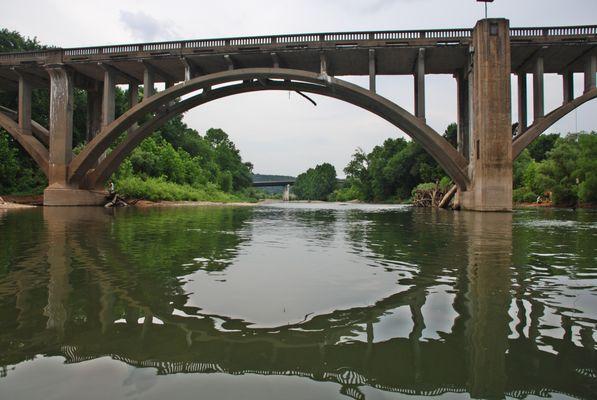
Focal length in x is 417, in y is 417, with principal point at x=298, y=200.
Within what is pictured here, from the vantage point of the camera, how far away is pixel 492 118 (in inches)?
820

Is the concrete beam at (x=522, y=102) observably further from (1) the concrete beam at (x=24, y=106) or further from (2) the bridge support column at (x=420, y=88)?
(1) the concrete beam at (x=24, y=106)

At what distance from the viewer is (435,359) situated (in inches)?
92.0

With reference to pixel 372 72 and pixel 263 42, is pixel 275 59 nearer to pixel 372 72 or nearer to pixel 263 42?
pixel 263 42

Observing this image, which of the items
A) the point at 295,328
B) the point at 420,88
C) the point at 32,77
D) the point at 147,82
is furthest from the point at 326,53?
the point at 295,328

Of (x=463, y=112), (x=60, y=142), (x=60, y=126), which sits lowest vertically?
(x=60, y=142)

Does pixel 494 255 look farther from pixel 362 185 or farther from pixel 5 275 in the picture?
pixel 362 185

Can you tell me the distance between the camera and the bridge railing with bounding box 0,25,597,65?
2147 centimetres

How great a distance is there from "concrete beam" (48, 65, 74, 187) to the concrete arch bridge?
6cm

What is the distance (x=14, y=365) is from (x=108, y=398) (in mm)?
748

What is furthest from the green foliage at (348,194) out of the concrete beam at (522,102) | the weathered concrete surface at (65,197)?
the weathered concrete surface at (65,197)

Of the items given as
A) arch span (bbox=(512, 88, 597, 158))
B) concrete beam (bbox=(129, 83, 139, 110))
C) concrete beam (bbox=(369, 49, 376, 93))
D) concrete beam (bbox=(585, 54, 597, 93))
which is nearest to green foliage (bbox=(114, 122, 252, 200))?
concrete beam (bbox=(129, 83, 139, 110))

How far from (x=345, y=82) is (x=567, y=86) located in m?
12.9

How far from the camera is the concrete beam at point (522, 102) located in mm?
22594

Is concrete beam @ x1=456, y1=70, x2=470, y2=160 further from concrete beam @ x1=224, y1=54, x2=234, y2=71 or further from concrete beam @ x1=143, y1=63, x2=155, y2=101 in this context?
concrete beam @ x1=143, y1=63, x2=155, y2=101
